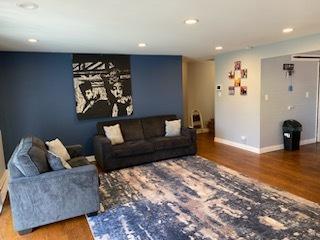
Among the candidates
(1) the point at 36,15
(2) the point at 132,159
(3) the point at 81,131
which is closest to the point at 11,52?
(3) the point at 81,131

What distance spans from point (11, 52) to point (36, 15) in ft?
8.45

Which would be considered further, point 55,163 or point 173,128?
point 173,128

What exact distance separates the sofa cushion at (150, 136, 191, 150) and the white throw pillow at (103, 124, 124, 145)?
65 cm

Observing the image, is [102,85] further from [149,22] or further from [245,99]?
[245,99]

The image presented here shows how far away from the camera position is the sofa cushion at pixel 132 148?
459 cm

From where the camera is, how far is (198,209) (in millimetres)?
3070

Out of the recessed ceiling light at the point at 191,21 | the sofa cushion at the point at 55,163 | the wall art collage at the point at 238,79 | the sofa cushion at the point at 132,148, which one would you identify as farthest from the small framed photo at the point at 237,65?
the sofa cushion at the point at 55,163

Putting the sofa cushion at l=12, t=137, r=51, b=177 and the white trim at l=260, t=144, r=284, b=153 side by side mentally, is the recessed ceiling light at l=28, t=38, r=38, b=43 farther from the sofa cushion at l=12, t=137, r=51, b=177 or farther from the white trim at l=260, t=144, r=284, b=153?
the white trim at l=260, t=144, r=284, b=153

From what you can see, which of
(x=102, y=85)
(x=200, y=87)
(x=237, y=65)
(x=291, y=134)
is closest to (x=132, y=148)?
(x=102, y=85)


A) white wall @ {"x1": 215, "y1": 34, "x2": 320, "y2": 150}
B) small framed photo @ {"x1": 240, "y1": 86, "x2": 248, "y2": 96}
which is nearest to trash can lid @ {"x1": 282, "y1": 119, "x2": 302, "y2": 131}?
white wall @ {"x1": 215, "y1": 34, "x2": 320, "y2": 150}

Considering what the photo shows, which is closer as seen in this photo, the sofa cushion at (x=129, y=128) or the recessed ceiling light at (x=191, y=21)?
the recessed ceiling light at (x=191, y=21)

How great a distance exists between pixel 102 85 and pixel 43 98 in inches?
46.7

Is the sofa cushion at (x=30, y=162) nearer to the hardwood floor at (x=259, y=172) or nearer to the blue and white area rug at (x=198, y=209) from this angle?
the hardwood floor at (x=259, y=172)

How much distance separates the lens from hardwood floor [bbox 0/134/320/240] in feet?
8.99
